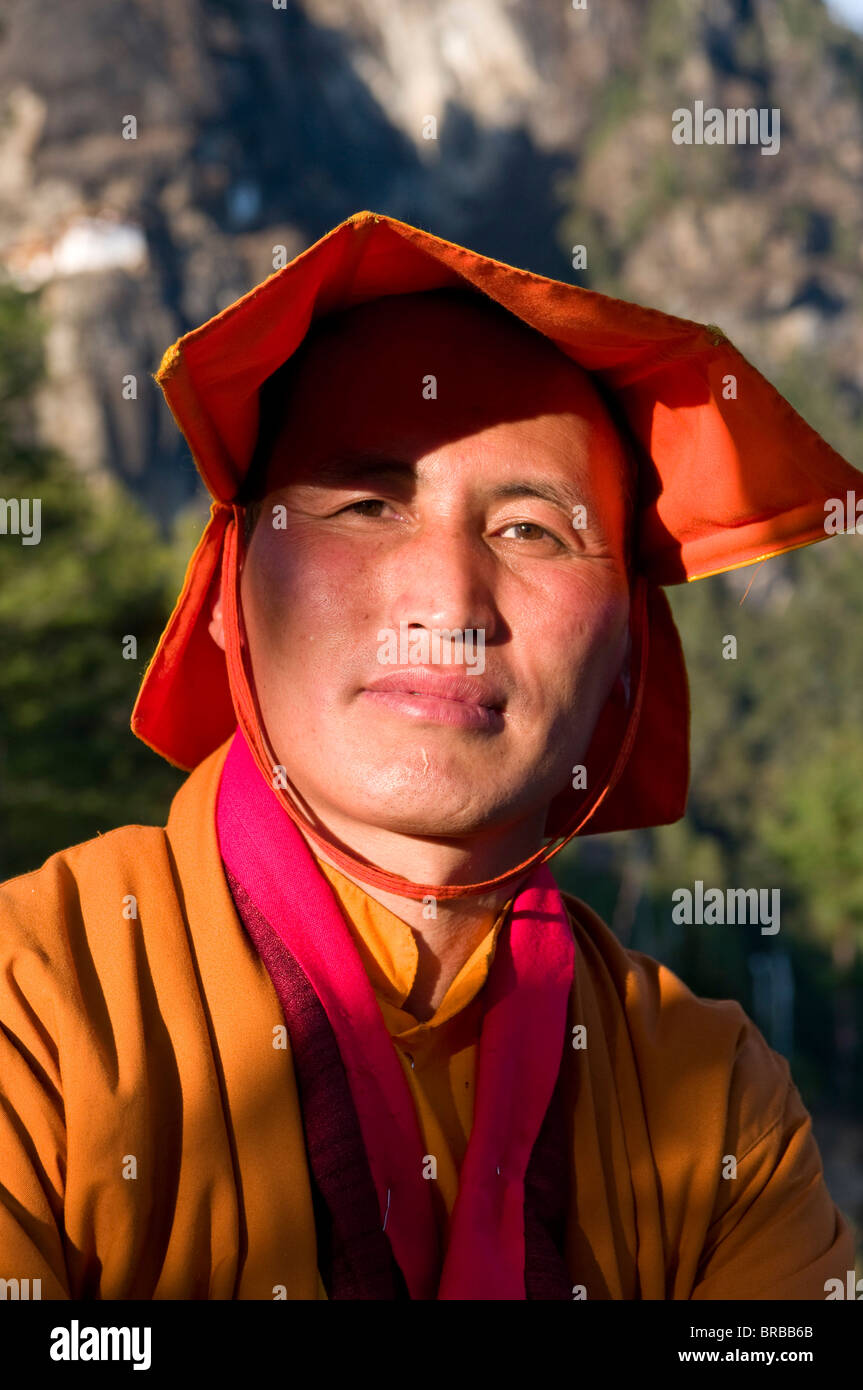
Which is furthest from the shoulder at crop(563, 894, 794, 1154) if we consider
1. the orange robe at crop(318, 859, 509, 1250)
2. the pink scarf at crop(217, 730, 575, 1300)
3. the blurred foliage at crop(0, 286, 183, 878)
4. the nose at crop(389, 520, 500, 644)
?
the blurred foliage at crop(0, 286, 183, 878)

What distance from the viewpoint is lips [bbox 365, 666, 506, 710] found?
158 cm

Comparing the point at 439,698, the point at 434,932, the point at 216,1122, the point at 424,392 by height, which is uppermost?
the point at 424,392

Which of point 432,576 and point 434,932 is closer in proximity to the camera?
point 432,576

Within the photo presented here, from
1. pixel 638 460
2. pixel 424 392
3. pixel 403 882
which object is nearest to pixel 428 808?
pixel 403 882

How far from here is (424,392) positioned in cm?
170

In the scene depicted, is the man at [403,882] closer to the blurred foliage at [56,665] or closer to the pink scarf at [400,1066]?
the pink scarf at [400,1066]

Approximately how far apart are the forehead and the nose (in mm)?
111

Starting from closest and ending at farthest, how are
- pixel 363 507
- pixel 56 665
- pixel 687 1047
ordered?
pixel 363 507 < pixel 687 1047 < pixel 56 665

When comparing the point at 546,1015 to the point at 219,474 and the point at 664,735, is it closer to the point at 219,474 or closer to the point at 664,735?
the point at 664,735

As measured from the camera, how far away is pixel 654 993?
198 centimetres

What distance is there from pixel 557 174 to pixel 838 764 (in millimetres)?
48259

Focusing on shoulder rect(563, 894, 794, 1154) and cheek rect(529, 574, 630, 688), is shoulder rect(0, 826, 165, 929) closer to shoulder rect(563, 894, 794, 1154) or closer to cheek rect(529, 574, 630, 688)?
cheek rect(529, 574, 630, 688)

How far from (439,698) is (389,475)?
278mm

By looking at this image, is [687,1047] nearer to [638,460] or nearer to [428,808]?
[428,808]
